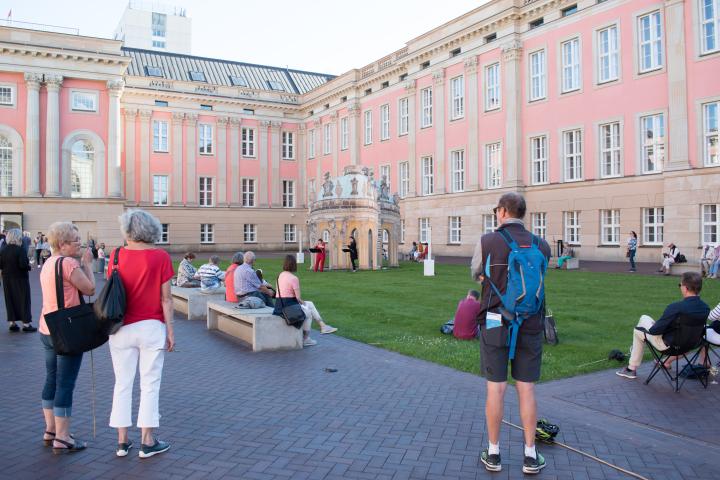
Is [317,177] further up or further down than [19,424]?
further up

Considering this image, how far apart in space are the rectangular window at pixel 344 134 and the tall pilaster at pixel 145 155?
694 inches

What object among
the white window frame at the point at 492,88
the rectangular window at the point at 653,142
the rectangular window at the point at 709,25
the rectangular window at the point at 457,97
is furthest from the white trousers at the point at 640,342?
the rectangular window at the point at 457,97

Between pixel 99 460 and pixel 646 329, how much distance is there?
6.90 m

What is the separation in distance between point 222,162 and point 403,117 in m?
19.4

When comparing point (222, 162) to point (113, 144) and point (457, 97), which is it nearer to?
point (113, 144)

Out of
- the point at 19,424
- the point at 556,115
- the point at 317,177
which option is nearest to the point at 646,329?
the point at 19,424

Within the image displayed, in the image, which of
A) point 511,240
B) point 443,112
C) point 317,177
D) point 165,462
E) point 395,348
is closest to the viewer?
point 511,240

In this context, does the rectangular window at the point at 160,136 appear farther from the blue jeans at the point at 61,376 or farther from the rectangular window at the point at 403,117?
the blue jeans at the point at 61,376

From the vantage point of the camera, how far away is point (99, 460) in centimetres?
553

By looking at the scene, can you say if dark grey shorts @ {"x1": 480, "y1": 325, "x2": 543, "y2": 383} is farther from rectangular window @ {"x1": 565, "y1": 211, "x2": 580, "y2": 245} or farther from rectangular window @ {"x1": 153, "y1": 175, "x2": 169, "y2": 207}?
rectangular window @ {"x1": 153, "y1": 175, "x2": 169, "y2": 207}

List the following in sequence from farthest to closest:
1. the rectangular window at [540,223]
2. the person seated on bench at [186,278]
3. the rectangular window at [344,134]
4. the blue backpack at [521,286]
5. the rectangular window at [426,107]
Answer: the rectangular window at [344,134]
the rectangular window at [426,107]
the rectangular window at [540,223]
the person seated on bench at [186,278]
the blue backpack at [521,286]

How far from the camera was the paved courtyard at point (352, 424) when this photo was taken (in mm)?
5301

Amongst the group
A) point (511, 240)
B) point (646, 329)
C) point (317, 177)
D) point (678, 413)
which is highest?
point (317, 177)

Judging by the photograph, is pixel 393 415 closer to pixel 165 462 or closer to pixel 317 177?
pixel 165 462
